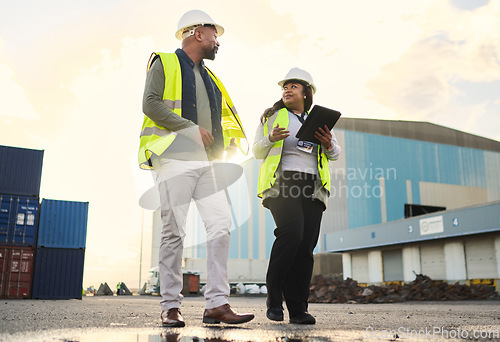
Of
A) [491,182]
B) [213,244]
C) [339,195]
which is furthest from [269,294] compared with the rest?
[491,182]

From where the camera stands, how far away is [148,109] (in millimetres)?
3031

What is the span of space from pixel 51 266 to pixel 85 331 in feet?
49.4

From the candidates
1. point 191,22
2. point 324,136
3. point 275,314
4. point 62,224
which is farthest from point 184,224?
point 62,224

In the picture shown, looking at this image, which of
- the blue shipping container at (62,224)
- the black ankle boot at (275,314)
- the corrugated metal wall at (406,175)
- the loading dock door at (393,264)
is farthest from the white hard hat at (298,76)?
the corrugated metal wall at (406,175)

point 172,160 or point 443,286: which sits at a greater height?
point 172,160

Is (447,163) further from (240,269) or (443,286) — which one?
(443,286)

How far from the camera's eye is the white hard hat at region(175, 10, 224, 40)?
321 cm

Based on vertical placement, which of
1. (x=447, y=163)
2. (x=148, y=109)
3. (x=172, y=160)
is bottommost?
(x=172, y=160)

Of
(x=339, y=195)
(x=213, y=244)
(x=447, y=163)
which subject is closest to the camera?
(x=213, y=244)

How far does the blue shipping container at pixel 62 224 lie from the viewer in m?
16.2

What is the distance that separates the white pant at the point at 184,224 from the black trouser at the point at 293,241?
475 mm

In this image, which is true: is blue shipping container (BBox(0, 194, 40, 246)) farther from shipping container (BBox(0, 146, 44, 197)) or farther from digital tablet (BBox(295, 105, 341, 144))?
digital tablet (BBox(295, 105, 341, 144))

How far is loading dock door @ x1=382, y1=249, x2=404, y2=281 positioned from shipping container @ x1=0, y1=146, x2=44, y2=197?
16.7 meters

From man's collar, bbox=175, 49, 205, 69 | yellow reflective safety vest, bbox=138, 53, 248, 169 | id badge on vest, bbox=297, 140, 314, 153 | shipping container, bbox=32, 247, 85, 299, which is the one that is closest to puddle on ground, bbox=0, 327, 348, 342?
yellow reflective safety vest, bbox=138, 53, 248, 169
